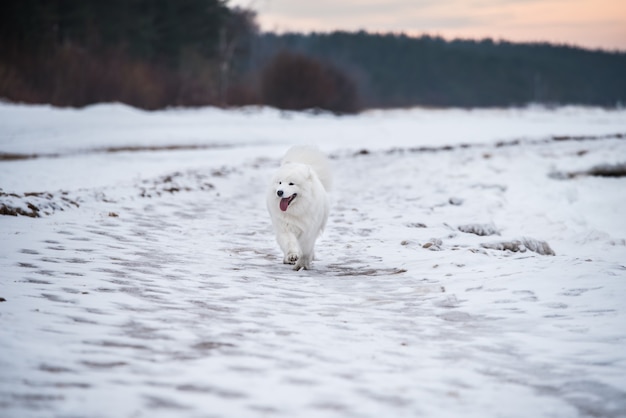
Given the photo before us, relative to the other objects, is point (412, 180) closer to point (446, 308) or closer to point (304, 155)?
point (304, 155)

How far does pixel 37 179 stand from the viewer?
41.4 feet

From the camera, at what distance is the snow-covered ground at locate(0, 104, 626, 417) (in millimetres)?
3148

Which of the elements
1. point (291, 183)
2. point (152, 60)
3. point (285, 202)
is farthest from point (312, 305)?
point (152, 60)

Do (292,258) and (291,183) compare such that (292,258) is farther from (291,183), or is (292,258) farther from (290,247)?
(291,183)

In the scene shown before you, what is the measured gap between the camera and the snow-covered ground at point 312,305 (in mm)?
3148

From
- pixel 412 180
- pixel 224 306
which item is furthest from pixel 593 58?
pixel 224 306

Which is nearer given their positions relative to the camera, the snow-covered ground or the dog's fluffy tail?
the snow-covered ground

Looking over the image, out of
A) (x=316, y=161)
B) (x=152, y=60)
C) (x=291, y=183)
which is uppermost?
(x=152, y=60)

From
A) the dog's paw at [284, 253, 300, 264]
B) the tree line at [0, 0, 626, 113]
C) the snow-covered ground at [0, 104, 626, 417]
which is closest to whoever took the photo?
the snow-covered ground at [0, 104, 626, 417]

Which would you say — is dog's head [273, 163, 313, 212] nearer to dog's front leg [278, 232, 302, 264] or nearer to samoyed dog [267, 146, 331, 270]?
samoyed dog [267, 146, 331, 270]

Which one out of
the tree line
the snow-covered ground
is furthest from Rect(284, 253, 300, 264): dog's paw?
the tree line

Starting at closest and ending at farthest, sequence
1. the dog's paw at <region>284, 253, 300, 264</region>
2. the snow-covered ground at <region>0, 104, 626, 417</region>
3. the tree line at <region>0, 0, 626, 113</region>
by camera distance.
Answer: the snow-covered ground at <region>0, 104, 626, 417</region>
the dog's paw at <region>284, 253, 300, 264</region>
the tree line at <region>0, 0, 626, 113</region>

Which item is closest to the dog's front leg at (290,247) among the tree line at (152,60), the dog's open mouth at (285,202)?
the dog's open mouth at (285,202)

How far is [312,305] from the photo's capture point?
5270 mm
